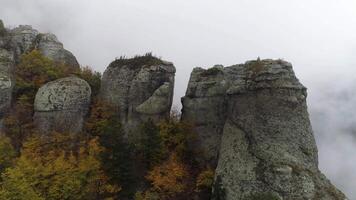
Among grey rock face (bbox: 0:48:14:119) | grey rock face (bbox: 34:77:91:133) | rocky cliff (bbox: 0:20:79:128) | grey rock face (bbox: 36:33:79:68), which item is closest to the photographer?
grey rock face (bbox: 0:48:14:119)

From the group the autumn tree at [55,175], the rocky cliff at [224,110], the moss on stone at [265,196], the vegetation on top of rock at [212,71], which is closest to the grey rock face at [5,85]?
the rocky cliff at [224,110]

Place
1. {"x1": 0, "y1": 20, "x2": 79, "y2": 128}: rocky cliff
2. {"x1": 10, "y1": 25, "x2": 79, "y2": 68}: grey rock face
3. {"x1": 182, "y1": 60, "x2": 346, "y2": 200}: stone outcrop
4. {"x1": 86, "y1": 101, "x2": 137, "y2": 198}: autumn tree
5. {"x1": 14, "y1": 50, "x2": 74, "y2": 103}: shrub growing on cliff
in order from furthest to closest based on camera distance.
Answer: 1. {"x1": 10, "y1": 25, "x2": 79, "y2": 68}: grey rock face
2. {"x1": 14, "y1": 50, "x2": 74, "y2": 103}: shrub growing on cliff
3. {"x1": 0, "y1": 20, "x2": 79, "y2": 128}: rocky cliff
4. {"x1": 86, "y1": 101, "x2": 137, "y2": 198}: autumn tree
5. {"x1": 182, "y1": 60, "x2": 346, "y2": 200}: stone outcrop

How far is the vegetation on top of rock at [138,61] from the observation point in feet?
188

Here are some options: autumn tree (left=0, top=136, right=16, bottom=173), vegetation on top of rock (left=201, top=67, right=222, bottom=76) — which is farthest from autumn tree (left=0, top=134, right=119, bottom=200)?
vegetation on top of rock (left=201, top=67, right=222, bottom=76)

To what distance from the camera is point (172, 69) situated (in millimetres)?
57750

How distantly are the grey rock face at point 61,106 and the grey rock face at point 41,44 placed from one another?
34.1ft

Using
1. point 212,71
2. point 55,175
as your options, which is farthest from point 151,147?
point 212,71

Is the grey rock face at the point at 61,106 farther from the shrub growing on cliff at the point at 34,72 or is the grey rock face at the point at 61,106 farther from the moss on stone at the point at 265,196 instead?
the moss on stone at the point at 265,196

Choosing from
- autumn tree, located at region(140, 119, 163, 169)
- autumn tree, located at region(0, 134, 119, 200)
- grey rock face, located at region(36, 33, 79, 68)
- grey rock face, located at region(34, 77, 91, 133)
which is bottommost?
autumn tree, located at region(0, 134, 119, 200)

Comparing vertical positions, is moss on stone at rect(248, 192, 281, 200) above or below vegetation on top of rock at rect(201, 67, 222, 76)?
below

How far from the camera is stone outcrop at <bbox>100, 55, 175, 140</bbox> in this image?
54406 mm

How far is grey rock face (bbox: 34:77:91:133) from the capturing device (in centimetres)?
5334

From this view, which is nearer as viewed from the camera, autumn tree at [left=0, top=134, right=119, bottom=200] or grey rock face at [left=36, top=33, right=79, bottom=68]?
autumn tree at [left=0, top=134, right=119, bottom=200]

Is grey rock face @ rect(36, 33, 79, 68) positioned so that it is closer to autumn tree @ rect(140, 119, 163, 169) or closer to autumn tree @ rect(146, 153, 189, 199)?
autumn tree @ rect(140, 119, 163, 169)
